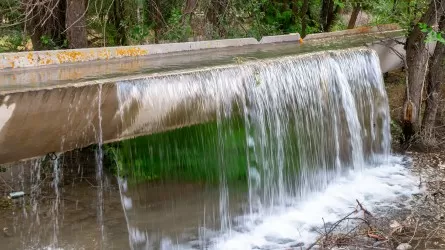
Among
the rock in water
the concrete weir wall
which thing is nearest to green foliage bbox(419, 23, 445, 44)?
the rock in water

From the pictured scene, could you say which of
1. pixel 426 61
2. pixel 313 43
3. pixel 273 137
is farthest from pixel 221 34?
pixel 273 137

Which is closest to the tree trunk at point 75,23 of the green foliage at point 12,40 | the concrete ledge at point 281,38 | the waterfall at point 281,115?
the green foliage at point 12,40

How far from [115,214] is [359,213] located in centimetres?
316

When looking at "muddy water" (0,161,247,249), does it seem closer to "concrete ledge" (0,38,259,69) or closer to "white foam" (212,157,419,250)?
"white foam" (212,157,419,250)

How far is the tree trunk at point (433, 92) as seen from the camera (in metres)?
9.15

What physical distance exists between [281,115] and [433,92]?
386 centimetres

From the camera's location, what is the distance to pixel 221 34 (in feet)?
39.8

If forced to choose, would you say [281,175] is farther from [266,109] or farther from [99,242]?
[99,242]

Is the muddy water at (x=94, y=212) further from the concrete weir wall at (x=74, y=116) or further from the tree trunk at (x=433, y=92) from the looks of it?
the tree trunk at (x=433, y=92)

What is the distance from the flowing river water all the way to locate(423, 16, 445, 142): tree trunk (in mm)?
1883

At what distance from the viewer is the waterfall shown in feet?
18.2

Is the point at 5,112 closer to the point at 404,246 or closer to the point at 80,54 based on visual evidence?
the point at 80,54

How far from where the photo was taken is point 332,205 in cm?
708

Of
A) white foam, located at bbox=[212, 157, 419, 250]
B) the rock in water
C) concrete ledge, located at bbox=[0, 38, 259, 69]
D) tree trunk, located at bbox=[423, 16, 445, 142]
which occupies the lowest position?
the rock in water
